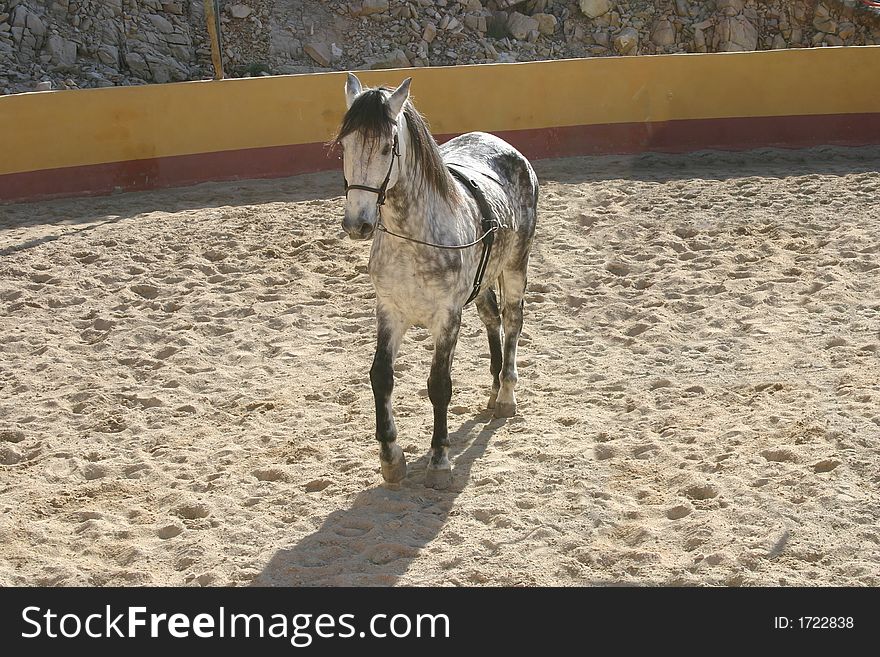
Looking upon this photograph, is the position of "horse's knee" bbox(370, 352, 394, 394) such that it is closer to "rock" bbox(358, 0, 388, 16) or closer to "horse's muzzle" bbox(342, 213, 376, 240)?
"horse's muzzle" bbox(342, 213, 376, 240)

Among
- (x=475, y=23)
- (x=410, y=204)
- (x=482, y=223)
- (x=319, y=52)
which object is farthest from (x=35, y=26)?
(x=410, y=204)

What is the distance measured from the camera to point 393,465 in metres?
5.11

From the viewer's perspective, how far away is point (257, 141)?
1063cm

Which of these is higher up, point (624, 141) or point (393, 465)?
point (624, 141)

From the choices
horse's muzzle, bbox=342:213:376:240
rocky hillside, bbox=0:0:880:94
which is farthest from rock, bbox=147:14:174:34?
horse's muzzle, bbox=342:213:376:240

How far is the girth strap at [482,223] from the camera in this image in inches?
207

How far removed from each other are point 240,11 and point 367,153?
12302 millimetres

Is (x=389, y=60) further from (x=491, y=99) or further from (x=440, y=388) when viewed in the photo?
(x=440, y=388)

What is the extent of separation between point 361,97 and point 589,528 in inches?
92.3

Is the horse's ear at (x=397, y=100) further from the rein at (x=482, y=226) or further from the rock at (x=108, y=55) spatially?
the rock at (x=108, y=55)

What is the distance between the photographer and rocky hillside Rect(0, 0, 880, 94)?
567 inches

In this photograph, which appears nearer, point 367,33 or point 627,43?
point 367,33

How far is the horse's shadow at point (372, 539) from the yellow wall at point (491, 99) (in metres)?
6.26

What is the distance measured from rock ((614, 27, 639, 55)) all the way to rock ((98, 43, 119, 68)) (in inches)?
319
